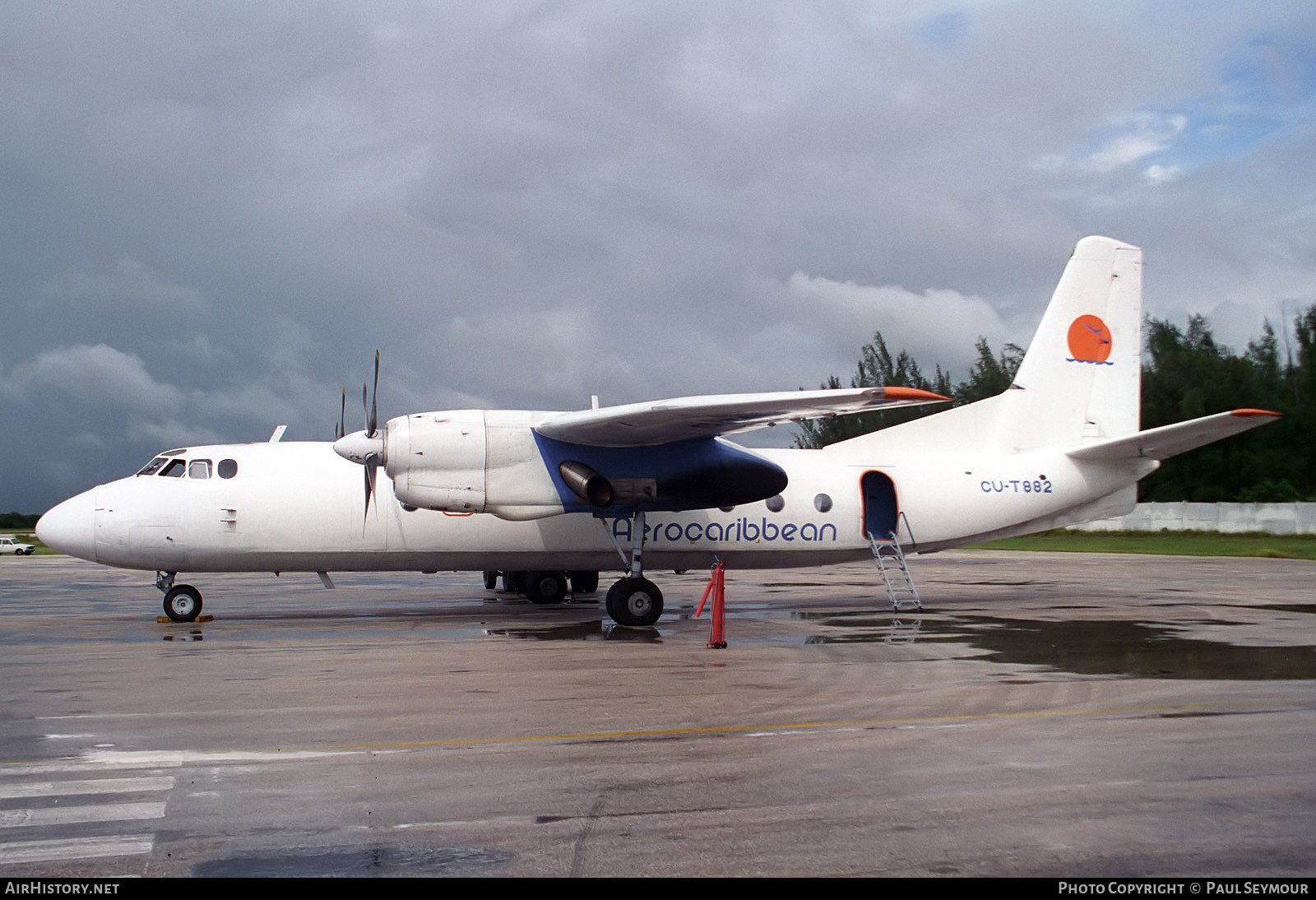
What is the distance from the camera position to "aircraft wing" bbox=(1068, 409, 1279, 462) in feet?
50.4

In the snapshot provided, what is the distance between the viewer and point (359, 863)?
5000 mm

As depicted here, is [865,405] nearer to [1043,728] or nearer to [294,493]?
[1043,728]

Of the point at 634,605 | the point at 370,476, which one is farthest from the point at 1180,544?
the point at 370,476

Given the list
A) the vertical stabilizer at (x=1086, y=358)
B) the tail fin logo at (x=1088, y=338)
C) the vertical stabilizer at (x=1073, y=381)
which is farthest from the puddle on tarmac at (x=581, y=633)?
the tail fin logo at (x=1088, y=338)

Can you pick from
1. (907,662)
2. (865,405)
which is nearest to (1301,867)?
(907,662)

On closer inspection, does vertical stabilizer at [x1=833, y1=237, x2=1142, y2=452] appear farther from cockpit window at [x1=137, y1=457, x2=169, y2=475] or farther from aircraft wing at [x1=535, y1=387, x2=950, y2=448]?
cockpit window at [x1=137, y1=457, x2=169, y2=475]

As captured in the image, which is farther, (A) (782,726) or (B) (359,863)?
(A) (782,726)

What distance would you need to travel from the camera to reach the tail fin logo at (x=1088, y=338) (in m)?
19.8

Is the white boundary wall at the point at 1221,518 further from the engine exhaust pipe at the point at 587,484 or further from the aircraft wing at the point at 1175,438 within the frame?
the engine exhaust pipe at the point at 587,484

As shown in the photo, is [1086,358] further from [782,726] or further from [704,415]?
[782,726]

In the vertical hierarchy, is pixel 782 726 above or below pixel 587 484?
below

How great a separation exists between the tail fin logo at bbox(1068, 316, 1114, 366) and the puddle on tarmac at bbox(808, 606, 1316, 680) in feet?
18.9

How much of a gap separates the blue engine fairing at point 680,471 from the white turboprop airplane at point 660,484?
29 millimetres

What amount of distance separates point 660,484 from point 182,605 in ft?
25.6
